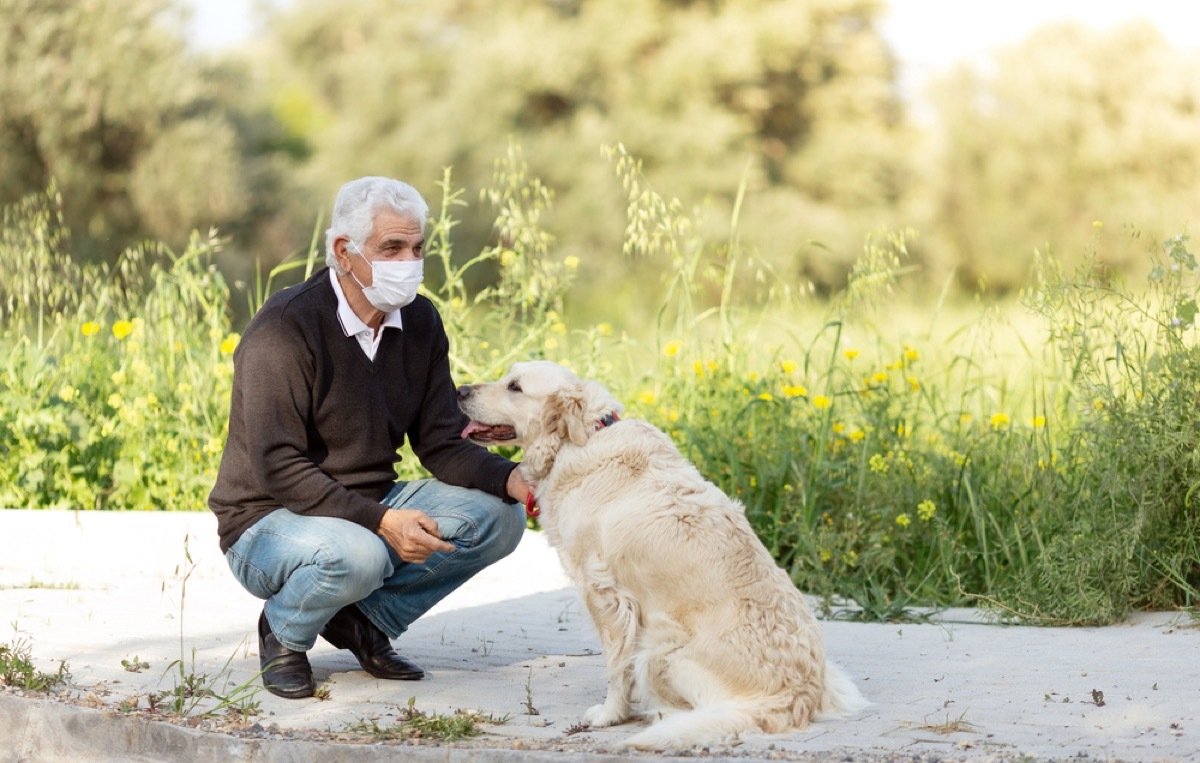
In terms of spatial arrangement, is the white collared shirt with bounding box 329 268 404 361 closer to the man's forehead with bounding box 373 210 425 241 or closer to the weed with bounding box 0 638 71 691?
the man's forehead with bounding box 373 210 425 241

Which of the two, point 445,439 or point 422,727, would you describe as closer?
point 422,727

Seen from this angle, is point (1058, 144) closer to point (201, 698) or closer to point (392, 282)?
point (392, 282)

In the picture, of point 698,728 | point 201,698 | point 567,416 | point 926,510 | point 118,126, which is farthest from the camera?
point 118,126

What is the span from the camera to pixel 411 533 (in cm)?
398

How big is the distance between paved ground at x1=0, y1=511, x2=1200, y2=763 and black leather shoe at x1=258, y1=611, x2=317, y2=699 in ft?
0.26

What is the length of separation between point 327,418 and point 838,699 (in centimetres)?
192

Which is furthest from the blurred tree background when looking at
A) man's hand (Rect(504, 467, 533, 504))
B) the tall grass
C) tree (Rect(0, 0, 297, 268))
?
man's hand (Rect(504, 467, 533, 504))

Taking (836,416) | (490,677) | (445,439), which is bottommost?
(490,677)

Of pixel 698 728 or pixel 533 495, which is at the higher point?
pixel 533 495

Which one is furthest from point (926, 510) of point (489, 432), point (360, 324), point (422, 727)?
point (422, 727)

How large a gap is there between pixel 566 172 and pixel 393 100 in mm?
4560

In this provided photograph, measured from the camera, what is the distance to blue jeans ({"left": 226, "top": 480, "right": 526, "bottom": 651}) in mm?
3957

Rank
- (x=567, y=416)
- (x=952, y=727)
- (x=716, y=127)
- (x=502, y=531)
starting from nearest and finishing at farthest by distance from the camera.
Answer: (x=952, y=727) < (x=567, y=416) < (x=502, y=531) < (x=716, y=127)

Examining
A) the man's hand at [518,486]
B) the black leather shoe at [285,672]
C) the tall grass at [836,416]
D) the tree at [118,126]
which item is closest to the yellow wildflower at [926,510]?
the tall grass at [836,416]
